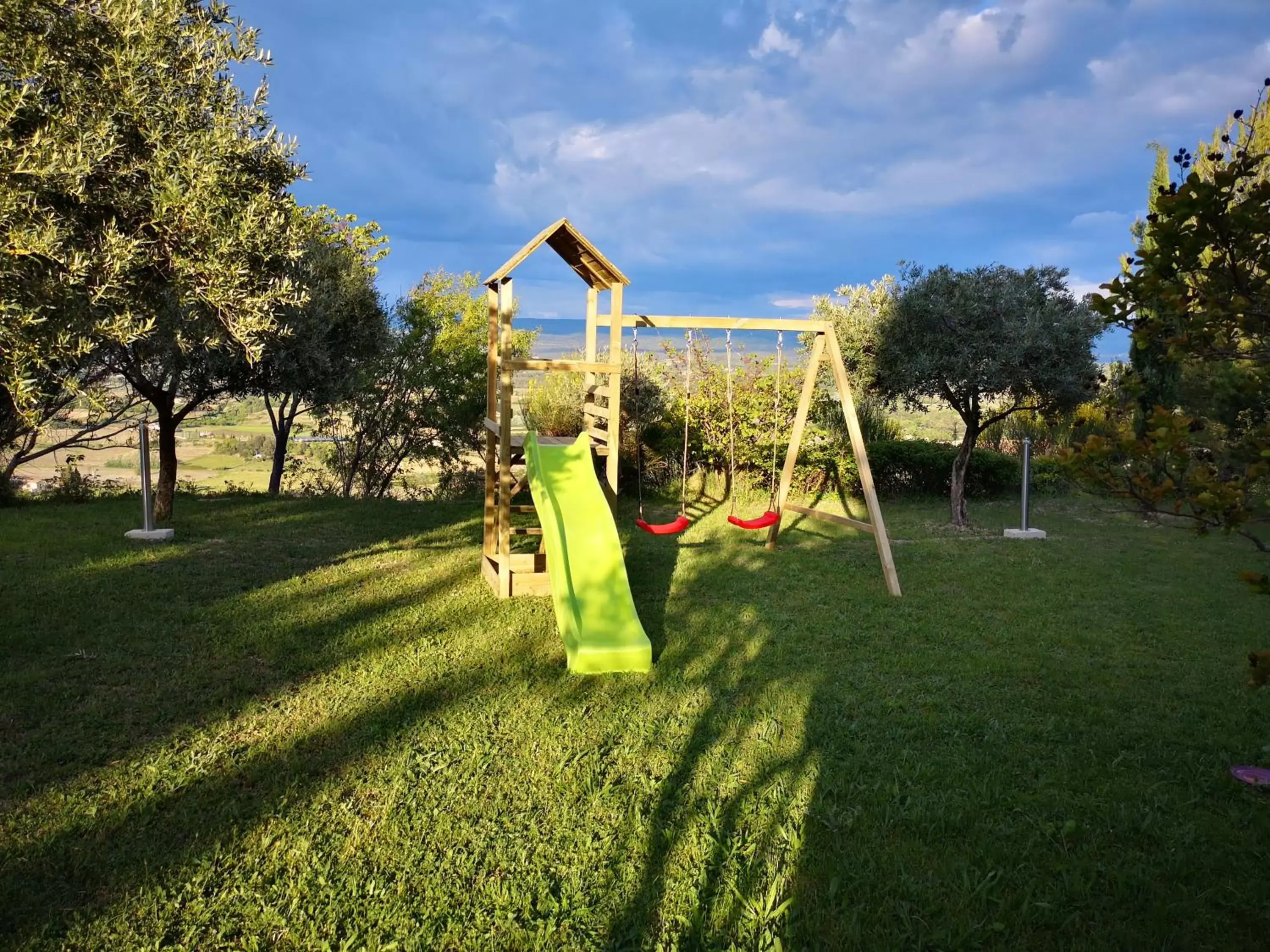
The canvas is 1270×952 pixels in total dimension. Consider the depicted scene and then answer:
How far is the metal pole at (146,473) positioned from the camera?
9070mm

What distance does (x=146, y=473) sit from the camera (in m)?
9.12

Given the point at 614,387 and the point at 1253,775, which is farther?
the point at 614,387

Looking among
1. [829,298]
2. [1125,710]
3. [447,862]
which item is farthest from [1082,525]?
[447,862]

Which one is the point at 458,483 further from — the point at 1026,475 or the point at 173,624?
the point at 1026,475

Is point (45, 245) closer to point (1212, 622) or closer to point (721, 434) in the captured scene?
point (1212, 622)

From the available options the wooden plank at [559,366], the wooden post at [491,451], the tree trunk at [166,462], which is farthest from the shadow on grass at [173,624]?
the wooden plank at [559,366]

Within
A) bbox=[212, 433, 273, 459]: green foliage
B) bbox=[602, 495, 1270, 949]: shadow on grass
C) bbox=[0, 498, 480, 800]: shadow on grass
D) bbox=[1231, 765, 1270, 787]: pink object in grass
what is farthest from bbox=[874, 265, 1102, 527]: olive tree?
bbox=[212, 433, 273, 459]: green foliage

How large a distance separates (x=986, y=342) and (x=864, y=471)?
4.15 m

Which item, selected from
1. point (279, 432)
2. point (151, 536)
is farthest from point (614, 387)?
point (279, 432)

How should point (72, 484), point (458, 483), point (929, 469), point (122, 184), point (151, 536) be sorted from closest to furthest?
point (122, 184), point (151, 536), point (72, 484), point (929, 469), point (458, 483)

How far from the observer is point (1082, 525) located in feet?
37.3

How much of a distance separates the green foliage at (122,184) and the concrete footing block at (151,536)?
359 cm

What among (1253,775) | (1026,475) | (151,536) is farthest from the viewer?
(1026,475)

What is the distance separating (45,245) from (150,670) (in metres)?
2.65
